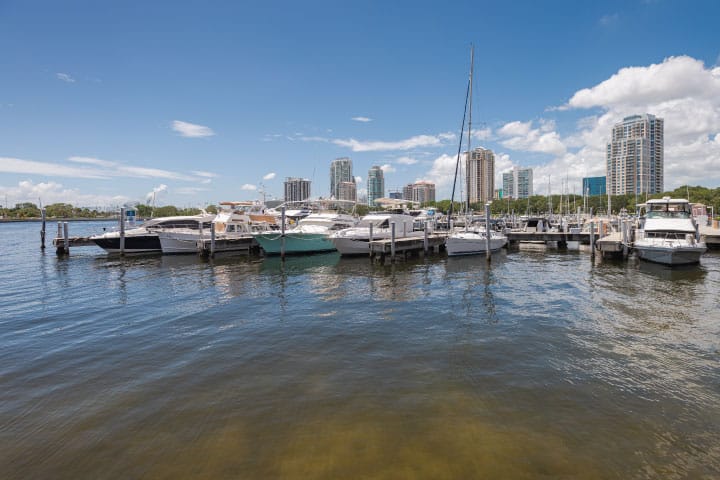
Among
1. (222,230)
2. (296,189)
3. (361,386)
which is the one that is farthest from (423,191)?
(361,386)

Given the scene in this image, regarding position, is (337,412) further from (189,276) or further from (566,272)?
(566,272)

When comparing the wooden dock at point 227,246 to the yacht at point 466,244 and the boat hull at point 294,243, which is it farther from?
the yacht at point 466,244

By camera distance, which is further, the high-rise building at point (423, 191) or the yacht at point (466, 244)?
the high-rise building at point (423, 191)

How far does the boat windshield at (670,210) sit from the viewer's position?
27245mm

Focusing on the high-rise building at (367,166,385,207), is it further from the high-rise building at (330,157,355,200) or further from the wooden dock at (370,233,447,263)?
the wooden dock at (370,233,447,263)

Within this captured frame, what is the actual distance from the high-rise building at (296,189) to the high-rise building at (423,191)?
3546 inches

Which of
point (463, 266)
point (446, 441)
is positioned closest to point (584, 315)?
point (446, 441)

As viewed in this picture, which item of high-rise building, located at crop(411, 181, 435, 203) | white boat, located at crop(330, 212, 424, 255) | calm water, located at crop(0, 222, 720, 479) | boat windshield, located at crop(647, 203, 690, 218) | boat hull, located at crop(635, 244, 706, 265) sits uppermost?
high-rise building, located at crop(411, 181, 435, 203)

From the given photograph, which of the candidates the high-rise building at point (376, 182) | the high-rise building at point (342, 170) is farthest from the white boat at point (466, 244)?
the high-rise building at point (376, 182)

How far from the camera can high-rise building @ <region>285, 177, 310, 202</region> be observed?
101 meters

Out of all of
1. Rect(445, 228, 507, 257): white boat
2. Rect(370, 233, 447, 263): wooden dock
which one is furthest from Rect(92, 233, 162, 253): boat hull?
Rect(445, 228, 507, 257): white boat

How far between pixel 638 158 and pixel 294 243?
151m

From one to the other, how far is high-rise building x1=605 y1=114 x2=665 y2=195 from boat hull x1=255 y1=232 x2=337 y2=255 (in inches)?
5604

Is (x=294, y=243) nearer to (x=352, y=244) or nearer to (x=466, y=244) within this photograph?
(x=352, y=244)
